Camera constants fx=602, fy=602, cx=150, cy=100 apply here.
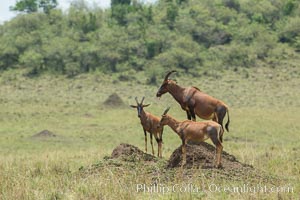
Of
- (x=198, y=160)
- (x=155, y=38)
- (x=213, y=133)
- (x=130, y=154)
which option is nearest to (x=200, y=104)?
(x=198, y=160)

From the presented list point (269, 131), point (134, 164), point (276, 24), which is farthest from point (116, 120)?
point (276, 24)

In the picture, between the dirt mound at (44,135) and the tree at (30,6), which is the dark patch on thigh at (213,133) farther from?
the tree at (30,6)

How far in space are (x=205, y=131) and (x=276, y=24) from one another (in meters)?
53.7

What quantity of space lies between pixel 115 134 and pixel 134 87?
18.4 m

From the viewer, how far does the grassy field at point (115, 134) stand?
895 cm

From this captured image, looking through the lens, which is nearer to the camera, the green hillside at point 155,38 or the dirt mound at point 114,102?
the dirt mound at point 114,102

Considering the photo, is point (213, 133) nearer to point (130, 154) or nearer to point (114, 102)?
point (130, 154)

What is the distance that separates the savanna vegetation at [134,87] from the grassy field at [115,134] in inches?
2.2

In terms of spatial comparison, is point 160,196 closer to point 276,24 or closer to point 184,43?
point 184,43

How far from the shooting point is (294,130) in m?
27.9

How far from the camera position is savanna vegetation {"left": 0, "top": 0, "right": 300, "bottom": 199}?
9938mm

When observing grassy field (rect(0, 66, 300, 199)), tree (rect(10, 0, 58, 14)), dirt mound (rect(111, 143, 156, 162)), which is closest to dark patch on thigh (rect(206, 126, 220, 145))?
grassy field (rect(0, 66, 300, 199))

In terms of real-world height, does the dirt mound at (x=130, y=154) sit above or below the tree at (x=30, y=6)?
above

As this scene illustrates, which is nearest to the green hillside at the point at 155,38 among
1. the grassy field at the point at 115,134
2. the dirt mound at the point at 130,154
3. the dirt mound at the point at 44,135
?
the grassy field at the point at 115,134
